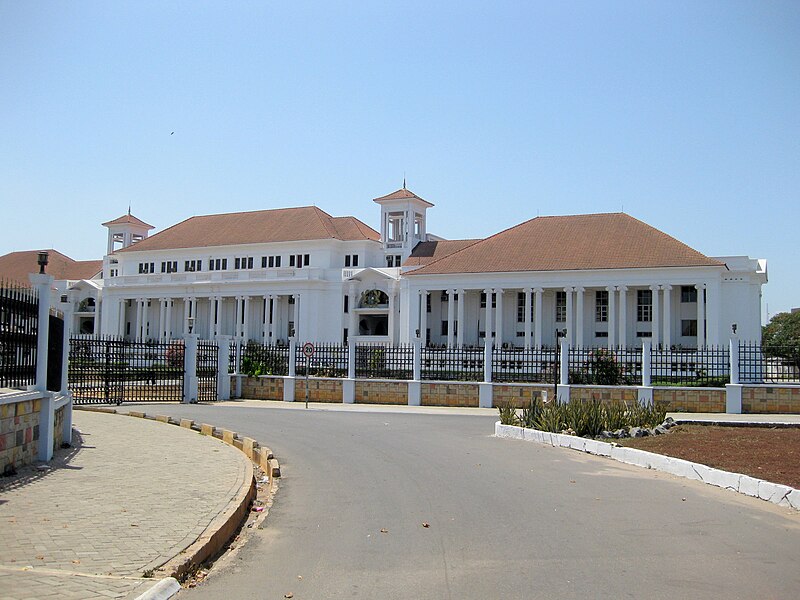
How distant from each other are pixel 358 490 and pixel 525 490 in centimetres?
230

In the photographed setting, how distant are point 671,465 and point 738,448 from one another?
1983mm

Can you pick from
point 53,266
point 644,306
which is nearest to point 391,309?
point 644,306

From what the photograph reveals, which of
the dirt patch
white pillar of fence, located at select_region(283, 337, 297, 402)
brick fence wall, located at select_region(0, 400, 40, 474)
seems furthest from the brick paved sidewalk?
white pillar of fence, located at select_region(283, 337, 297, 402)

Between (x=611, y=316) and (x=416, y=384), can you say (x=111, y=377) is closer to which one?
(x=416, y=384)

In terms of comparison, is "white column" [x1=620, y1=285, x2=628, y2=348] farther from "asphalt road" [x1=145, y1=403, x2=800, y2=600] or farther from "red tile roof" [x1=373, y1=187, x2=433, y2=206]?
"asphalt road" [x1=145, y1=403, x2=800, y2=600]

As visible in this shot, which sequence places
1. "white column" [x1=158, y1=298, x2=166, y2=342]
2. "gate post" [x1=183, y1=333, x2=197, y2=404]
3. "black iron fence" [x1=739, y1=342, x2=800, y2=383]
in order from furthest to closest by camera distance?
"white column" [x1=158, y1=298, x2=166, y2=342]
"gate post" [x1=183, y1=333, x2=197, y2=404]
"black iron fence" [x1=739, y1=342, x2=800, y2=383]

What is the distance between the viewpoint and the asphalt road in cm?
641

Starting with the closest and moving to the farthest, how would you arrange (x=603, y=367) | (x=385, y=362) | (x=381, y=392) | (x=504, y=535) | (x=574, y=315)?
(x=504, y=535), (x=603, y=367), (x=381, y=392), (x=385, y=362), (x=574, y=315)

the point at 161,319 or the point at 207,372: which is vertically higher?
the point at 161,319

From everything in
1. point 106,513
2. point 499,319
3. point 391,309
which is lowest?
point 106,513

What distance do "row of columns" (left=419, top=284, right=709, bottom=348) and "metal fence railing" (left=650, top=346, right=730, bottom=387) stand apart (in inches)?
879

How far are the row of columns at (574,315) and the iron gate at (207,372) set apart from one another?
2277 cm

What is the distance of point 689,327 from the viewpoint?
54.0 meters

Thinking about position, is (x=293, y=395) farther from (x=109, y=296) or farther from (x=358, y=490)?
(x=109, y=296)
